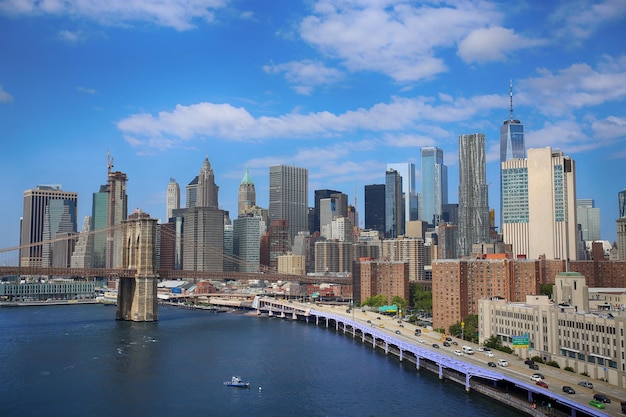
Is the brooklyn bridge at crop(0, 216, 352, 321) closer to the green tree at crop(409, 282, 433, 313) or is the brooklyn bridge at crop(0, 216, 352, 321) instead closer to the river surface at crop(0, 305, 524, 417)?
the river surface at crop(0, 305, 524, 417)

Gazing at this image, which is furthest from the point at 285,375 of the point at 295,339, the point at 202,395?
the point at 295,339

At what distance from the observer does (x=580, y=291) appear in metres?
66.1

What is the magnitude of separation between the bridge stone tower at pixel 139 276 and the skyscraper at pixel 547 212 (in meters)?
92.0

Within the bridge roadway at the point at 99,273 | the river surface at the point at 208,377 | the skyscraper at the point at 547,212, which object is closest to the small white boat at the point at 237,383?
the river surface at the point at 208,377

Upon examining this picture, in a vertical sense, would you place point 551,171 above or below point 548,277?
above

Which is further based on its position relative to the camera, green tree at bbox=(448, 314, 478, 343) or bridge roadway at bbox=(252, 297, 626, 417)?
green tree at bbox=(448, 314, 478, 343)

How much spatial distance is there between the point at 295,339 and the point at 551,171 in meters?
101

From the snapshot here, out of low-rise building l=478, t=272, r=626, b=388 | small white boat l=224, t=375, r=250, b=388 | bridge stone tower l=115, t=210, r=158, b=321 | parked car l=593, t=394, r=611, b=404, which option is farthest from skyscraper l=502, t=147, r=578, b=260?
parked car l=593, t=394, r=611, b=404

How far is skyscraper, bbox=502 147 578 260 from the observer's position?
164125 millimetres

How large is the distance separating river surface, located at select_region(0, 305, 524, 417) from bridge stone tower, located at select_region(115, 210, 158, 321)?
1449 cm

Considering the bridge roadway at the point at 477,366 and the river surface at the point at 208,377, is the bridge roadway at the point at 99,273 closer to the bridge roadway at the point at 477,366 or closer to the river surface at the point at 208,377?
the river surface at the point at 208,377

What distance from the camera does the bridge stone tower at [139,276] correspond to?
113562mm

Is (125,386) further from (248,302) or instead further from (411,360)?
(248,302)

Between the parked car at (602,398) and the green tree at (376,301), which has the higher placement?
the green tree at (376,301)
